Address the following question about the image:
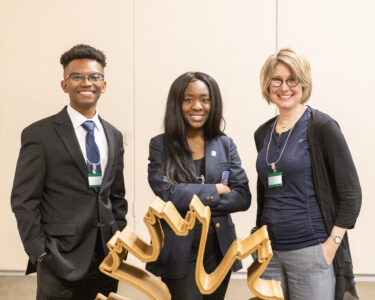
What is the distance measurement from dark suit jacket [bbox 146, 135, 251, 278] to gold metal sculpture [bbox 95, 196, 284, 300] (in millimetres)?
464

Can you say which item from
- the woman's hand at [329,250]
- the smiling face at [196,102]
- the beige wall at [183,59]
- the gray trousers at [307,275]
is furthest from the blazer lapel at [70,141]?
the beige wall at [183,59]

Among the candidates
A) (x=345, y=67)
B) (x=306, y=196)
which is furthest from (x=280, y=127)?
(x=345, y=67)

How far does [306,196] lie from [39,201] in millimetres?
1095

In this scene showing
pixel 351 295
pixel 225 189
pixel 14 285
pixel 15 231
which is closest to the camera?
pixel 351 295

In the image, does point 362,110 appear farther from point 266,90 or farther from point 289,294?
point 289,294

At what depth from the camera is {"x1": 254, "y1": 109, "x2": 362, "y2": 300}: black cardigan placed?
181cm

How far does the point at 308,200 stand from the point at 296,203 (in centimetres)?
5

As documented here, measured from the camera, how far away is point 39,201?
6.32 ft

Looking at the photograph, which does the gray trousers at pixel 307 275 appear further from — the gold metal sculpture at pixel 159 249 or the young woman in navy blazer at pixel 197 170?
the gold metal sculpture at pixel 159 249

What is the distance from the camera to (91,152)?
199 centimetres

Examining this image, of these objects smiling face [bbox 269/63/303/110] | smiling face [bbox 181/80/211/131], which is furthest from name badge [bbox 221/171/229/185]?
smiling face [bbox 269/63/303/110]

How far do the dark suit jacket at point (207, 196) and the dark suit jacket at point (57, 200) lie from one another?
0.83 feet

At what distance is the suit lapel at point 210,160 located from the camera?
1.99 metres

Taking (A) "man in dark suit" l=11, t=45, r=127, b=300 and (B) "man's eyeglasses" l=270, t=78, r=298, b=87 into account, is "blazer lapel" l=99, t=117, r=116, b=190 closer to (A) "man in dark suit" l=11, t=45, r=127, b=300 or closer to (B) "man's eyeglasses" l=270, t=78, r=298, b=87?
(A) "man in dark suit" l=11, t=45, r=127, b=300
